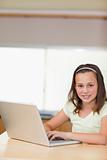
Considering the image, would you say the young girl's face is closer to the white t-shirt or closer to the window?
the white t-shirt

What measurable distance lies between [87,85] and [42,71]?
2087mm

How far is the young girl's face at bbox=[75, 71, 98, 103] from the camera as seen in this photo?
1972mm

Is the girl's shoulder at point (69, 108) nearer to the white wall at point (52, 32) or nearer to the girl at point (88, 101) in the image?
the girl at point (88, 101)

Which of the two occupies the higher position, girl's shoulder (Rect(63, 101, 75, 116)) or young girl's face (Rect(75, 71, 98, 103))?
young girl's face (Rect(75, 71, 98, 103))

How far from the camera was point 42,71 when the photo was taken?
4035 mm

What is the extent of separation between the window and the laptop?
7.03 ft

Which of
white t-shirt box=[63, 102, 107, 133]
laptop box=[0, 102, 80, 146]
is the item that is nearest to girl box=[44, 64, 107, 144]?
white t-shirt box=[63, 102, 107, 133]

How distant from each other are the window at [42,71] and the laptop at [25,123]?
2.14 metres

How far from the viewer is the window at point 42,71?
3.99m

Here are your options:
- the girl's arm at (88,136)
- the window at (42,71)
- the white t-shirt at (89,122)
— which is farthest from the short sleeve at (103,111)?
the window at (42,71)

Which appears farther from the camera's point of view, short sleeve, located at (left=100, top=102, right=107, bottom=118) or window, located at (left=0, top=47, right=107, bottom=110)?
window, located at (left=0, top=47, right=107, bottom=110)

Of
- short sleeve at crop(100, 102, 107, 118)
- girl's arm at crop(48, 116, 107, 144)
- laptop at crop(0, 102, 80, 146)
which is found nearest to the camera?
laptop at crop(0, 102, 80, 146)

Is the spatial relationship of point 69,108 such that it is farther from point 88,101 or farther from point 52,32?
point 52,32

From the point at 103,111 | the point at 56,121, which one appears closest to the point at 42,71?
the point at 56,121
